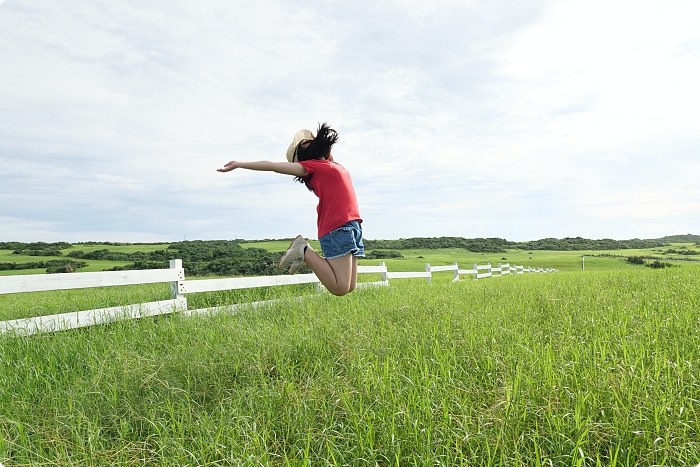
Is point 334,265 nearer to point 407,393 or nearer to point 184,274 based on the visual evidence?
point 407,393

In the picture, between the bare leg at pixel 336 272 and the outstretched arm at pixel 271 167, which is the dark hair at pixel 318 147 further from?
the bare leg at pixel 336 272

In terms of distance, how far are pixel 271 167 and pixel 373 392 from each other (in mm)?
1887

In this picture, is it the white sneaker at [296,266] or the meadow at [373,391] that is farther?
the white sneaker at [296,266]

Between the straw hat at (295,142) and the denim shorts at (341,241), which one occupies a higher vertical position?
the straw hat at (295,142)

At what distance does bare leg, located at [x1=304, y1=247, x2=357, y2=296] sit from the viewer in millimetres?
3963

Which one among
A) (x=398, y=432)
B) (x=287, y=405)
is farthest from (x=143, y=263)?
(x=398, y=432)

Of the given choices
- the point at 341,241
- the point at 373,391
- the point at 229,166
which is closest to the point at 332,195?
the point at 341,241

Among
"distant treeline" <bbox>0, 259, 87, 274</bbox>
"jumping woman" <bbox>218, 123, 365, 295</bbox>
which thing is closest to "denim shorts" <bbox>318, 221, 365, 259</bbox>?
"jumping woman" <bbox>218, 123, 365, 295</bbox>

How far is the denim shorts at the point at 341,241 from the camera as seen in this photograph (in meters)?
3.96

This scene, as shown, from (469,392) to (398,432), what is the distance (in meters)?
0.69

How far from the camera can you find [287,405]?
325cm

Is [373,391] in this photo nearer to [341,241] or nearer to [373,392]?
[373,392]

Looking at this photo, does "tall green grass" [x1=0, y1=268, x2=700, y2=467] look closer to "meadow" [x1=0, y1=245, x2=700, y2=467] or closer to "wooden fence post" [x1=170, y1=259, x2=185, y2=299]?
"meadow" [x1=0, y1=245, x2=700, y2=467]

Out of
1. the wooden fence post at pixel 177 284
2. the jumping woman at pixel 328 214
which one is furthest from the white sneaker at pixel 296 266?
the wooden fence post at pixel 177 284
